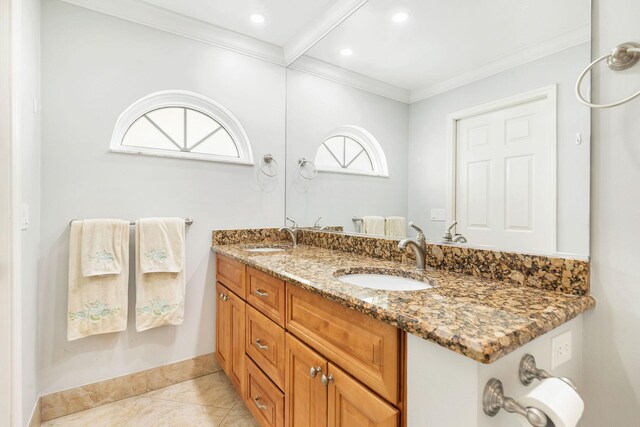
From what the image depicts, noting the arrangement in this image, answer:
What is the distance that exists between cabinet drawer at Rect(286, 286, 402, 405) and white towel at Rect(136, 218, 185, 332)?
1111 millimetres

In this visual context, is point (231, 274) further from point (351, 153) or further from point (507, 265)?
point (507, 265)

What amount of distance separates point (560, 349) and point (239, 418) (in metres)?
1.63

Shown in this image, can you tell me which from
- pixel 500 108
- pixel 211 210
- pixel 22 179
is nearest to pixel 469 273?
pixel 500 108

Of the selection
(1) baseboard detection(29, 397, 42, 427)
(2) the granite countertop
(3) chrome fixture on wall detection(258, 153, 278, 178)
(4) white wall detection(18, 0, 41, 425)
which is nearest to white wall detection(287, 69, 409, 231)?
(3) chrome fixture on wall detection(258, 153, 278, 178)

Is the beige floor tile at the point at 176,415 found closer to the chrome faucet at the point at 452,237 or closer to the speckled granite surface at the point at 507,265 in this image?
the speckled granite surface at the point at 507,265

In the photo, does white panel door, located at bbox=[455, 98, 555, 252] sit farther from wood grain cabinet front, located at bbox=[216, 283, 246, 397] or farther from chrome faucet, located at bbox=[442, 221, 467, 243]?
wood grain cabinet front, located at bbox=[216, 283, 246, 397]

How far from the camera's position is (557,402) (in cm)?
57

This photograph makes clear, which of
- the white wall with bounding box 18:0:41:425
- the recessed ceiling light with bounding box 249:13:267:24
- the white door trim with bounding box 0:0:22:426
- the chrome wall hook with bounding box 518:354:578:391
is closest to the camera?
the chrome wall hook with bounding box 518:354:578:391

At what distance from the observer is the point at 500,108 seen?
3.79 ft

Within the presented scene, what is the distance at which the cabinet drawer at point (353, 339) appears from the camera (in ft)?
2.49

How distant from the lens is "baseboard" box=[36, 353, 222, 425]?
1.70 metres

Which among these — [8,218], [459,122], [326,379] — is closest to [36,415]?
[8,218]

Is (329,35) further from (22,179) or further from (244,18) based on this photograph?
(22,179)

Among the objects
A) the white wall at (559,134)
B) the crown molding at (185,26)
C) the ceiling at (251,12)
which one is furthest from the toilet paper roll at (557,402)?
the crown molding at (185,26)
